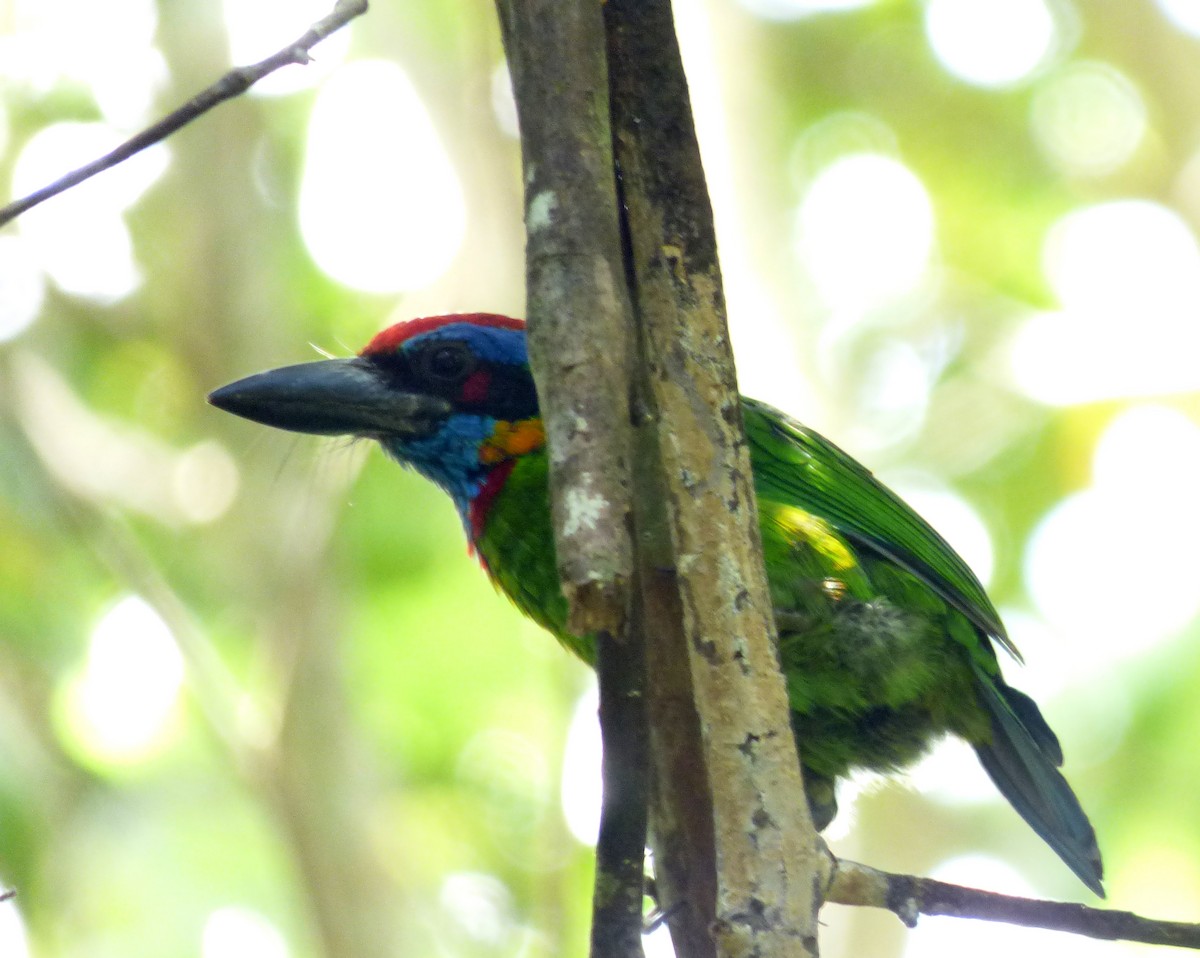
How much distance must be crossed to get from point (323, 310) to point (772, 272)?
2.30 meters

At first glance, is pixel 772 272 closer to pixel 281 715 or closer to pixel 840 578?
pixel 281 715

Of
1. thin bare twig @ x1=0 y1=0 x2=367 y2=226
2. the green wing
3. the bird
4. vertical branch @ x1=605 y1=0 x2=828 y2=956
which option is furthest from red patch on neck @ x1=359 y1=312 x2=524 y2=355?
vertical branch @ x1=605 y1=0 x2=828 y2=956

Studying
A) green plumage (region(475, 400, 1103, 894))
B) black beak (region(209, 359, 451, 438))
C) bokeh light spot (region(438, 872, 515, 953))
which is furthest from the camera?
bokeh light spot (region(438, 872, 515, 953))

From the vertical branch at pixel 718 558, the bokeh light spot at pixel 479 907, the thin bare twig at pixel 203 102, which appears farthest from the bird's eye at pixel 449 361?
the bokeh light spot at pixel 479 907

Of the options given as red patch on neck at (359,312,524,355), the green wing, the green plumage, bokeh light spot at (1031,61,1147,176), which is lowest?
the green plumage

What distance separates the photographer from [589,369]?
161 centimetres

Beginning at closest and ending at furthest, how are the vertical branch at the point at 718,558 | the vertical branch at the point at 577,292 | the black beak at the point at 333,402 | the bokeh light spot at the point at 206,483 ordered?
the vertical branch at the point at 577,292
the vertical branch at the point at 718,558
the black beak at the point at 333,402
the bokeh light spot at the point at 206,483

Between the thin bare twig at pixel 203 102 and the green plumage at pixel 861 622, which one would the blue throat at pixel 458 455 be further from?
the thin bare twig at pixel 203 102

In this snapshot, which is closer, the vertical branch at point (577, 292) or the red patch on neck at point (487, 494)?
the vertical branch at point (577, 292)

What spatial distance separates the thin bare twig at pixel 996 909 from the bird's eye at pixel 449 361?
152 cm

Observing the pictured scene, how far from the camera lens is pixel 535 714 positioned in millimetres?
6430

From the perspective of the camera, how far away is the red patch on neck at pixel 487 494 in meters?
3.12

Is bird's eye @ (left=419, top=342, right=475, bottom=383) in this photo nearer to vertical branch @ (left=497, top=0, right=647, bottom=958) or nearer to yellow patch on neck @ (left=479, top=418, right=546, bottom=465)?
yellow patch on neck @ (left=479, top=418, right=546, bottom=465)

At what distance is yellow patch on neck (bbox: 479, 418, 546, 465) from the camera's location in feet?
10.3
